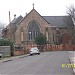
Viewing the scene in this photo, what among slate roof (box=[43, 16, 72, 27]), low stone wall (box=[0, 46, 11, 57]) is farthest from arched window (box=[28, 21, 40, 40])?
low stone wall (box=[0, 46, 11, 57])

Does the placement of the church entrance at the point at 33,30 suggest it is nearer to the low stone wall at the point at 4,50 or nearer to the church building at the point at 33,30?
the church building at the point at 33,30

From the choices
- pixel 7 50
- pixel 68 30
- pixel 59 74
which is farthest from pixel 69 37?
pixel 59 74

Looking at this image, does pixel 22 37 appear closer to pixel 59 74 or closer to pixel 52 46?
pixel 52 46

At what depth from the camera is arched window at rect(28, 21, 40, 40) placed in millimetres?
111125

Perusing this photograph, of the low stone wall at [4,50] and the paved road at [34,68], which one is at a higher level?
the low stone wall at [4,50]

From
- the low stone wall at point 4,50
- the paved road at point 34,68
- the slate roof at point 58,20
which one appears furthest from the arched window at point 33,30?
the paved road at point 34,68

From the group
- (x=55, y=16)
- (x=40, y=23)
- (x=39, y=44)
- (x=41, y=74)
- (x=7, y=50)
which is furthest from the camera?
(x=55, y=16)

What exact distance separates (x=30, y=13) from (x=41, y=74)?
93.1m

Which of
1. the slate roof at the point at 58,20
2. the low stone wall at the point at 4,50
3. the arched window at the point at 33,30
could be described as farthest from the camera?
the slate roof at the point at 58,20

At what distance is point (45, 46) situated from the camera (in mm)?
107500

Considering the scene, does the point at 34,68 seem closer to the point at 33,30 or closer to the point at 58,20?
the point at 33,30

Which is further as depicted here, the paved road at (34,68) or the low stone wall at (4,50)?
the low stone wall at (4,50)

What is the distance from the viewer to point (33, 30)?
Result: 11094 centimetres

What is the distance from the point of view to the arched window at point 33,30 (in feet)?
365
